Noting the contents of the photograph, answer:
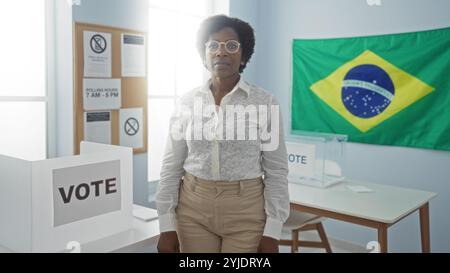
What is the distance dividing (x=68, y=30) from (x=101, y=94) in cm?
40

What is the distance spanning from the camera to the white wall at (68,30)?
2.41m

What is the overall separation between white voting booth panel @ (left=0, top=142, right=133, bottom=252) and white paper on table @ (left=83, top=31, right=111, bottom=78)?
92 cm

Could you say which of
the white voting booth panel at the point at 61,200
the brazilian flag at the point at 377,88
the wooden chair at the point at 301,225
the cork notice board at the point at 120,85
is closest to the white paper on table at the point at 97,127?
the cork notice board at the point at 120,85

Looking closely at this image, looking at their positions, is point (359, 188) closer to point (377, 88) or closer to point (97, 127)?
point (377, 88)

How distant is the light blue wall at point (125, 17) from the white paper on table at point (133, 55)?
7cm

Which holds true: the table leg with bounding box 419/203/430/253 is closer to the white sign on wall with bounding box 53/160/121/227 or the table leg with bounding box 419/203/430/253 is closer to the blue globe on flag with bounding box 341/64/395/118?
the blue globe on flag with bounding box 341/64/395/118

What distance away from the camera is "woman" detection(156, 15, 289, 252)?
1533mm

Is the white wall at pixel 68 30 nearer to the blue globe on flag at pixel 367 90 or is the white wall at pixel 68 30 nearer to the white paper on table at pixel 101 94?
the white paper on table at pixel 101 94

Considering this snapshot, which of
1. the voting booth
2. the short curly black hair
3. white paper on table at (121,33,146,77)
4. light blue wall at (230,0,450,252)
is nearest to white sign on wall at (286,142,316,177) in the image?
the voting booth

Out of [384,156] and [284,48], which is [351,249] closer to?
[384,156]

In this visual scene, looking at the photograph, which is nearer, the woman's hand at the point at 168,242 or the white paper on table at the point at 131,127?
the woman's hand at the point at 168,242

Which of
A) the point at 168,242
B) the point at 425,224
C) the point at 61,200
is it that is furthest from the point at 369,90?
the point at 61,200

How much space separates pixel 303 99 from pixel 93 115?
2000mm

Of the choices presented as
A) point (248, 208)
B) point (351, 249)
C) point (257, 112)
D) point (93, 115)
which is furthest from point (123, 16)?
point (351, 249)
